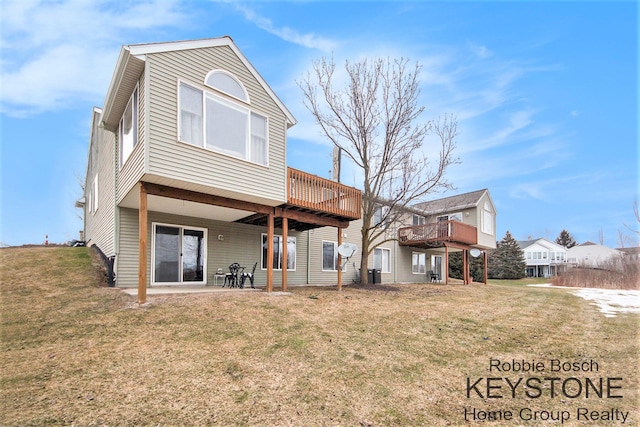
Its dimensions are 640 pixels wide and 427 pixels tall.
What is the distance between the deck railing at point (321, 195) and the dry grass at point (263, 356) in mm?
3110

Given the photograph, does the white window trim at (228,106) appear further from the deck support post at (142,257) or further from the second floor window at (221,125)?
the deck support post at (142,257)

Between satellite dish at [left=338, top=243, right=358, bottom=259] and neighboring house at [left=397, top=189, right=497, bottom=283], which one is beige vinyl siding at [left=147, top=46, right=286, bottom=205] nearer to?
satellite dish at [left=338, top=243, right=358, bottom=259]

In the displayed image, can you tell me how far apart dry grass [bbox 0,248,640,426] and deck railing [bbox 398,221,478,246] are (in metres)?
9.45

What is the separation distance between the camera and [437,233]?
59.7 ft

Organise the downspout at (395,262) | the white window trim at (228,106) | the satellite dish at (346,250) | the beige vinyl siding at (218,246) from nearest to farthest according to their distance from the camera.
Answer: the white window trim at (228,106) < the beige vinyl siding at (218,246) < the satellite dish at (346,250) < the downspout at (395,262)

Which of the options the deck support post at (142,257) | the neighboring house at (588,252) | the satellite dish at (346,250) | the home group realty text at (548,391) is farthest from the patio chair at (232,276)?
the neighboring house at (588,252)

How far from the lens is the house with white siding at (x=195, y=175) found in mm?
7234

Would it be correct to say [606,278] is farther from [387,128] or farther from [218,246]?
[218,246]

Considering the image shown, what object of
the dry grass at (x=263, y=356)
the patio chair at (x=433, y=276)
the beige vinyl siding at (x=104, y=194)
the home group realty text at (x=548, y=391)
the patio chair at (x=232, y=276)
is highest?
the beige vinyl siding at (x=104, y=194)

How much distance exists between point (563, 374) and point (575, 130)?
55.8ft

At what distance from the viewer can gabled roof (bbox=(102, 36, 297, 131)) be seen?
707cm

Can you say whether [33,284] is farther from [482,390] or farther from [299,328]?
[482,390]

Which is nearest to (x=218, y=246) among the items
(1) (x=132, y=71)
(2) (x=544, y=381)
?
(1) (x=132, y=71)

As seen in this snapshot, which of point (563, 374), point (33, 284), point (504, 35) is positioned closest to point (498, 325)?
point (563, 374)
